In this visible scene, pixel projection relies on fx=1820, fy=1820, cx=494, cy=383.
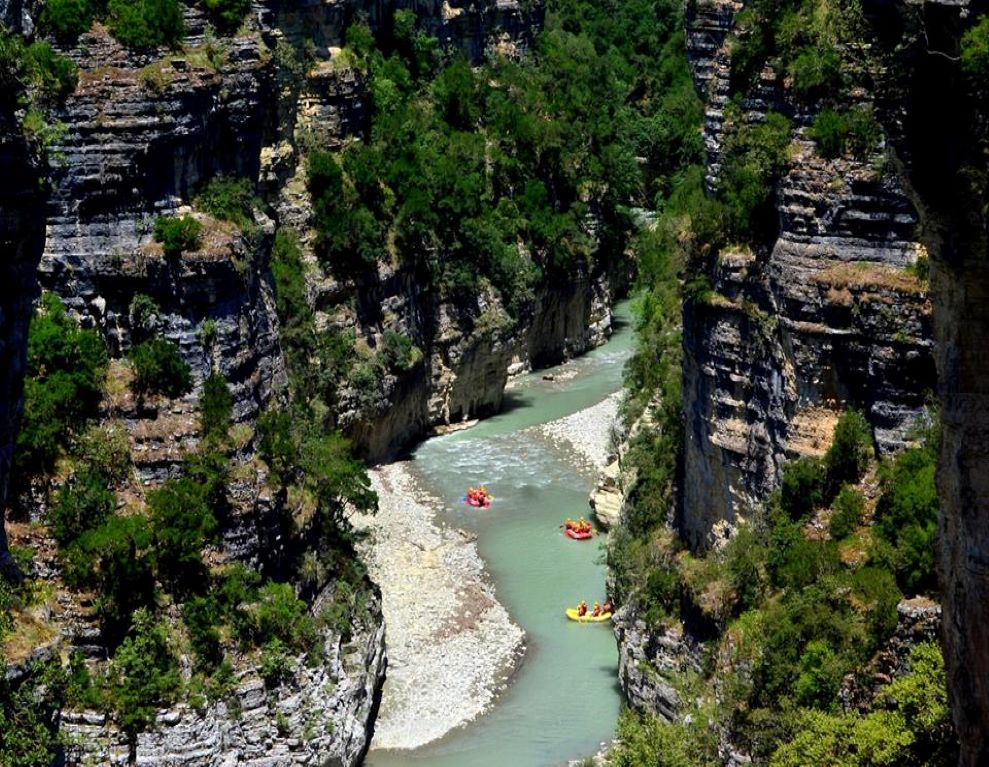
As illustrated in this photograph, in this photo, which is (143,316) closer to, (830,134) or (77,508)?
(77,508)

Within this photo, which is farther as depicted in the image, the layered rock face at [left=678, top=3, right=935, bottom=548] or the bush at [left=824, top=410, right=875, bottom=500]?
the bush at [left=824, top=410, right=875, bottom=500]

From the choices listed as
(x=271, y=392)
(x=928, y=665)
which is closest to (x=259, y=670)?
(x=271, y=392)

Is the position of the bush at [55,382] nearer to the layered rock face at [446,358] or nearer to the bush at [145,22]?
the bush at [145,22]

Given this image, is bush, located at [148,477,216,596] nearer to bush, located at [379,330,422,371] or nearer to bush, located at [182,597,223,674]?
bush, located at [182,597,223,674]

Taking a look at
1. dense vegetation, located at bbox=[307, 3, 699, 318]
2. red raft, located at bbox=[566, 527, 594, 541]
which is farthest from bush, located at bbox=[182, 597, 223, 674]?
dense vegetation, located at bbox=[307, 3, 699, 318]

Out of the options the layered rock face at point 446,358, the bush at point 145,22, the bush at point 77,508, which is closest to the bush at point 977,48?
the bush at point 77,508

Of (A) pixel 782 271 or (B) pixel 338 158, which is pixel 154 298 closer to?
(A) pixel 782 271

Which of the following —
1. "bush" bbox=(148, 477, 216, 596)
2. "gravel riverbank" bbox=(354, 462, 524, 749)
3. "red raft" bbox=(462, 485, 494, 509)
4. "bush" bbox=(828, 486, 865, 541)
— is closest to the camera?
"bush" bbox=(828, 486, 865, 541)
